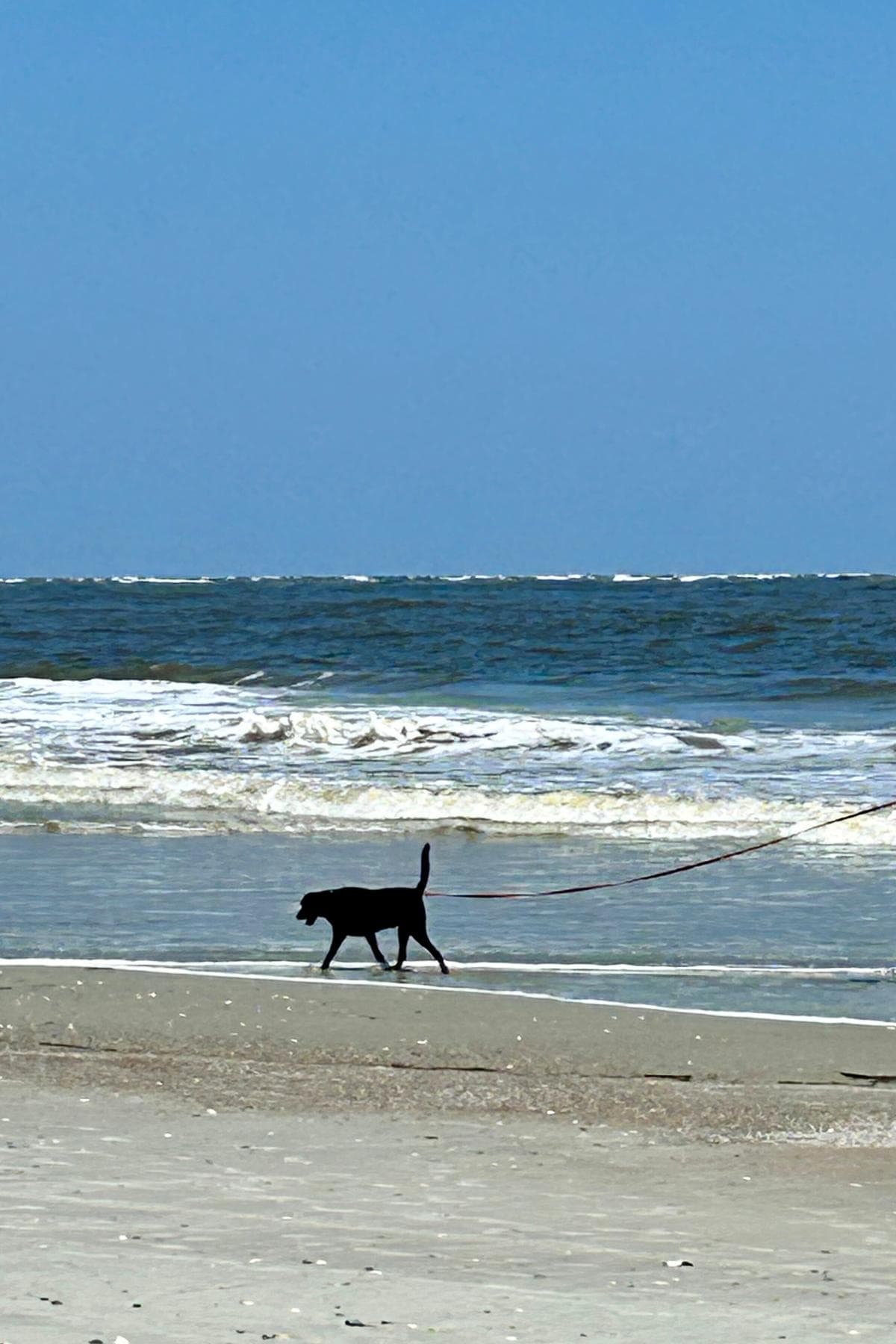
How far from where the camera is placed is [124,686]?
23.4 meters

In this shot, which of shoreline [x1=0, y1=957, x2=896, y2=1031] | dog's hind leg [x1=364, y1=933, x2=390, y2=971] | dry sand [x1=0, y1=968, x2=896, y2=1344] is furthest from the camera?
dog's hind leg [x1=364, y1=933, x2=390, y2=971]

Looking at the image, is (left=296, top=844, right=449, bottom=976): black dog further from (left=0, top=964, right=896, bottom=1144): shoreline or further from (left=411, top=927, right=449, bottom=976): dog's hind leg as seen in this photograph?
(left=0, top=964, right=896, bottom=1144): shoreline

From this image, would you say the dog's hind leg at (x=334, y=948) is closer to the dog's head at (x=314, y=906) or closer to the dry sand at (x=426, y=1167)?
the dog's head at (x=314, y=906)

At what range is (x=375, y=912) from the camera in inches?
305

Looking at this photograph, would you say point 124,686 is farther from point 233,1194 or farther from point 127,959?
point 233,1194

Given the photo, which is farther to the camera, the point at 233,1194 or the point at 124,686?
the point at 124,686

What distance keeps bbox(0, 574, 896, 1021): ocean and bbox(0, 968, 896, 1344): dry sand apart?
864 millimetres

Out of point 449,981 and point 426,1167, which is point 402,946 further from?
point 426,1167

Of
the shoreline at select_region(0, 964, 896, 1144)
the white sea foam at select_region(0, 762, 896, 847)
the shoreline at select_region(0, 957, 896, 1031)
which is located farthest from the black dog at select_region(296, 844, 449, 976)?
the white sea foam at select_region(0, 762, 896, 847)

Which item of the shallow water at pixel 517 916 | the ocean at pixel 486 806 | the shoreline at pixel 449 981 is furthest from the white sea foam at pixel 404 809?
the shoreline at pixel 449 981

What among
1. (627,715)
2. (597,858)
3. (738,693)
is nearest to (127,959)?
(597,858)

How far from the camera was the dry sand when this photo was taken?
3801 mm

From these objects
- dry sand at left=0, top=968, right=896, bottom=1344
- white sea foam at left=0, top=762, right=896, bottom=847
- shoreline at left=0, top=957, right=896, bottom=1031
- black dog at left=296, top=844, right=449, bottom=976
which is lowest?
dry sand at left=0, top=968, right=896, bottom=1344

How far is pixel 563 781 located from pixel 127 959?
771 centimetres
